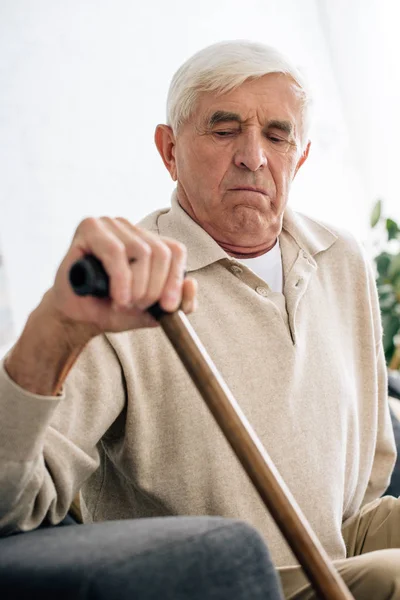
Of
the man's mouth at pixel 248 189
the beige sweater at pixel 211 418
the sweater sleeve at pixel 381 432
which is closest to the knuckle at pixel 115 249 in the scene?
the beige sweater at pixel 211 418

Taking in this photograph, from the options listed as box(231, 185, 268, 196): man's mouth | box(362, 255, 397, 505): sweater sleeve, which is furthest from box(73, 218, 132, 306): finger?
box(362, 255, 397, 505): sweater sleeve

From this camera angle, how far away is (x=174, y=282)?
750mm

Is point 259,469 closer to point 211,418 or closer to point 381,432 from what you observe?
point 211,418

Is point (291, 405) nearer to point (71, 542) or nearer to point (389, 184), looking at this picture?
point (71, 542)

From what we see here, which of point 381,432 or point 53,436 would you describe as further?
point 381,432

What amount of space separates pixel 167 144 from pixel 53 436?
2.27 feet

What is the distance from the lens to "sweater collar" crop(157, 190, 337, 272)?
4.03 ft

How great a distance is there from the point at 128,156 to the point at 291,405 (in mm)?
1887

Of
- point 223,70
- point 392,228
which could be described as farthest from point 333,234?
point 392,228

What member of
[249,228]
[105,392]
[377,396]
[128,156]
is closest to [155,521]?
[105,392]

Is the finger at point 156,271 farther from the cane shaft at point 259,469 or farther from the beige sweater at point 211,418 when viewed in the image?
the beige sweater at point 211,418

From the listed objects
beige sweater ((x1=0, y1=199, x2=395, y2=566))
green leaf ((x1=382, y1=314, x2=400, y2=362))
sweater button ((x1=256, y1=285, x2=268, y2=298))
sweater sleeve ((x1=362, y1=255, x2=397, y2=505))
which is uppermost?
sweater button ((x1=256, y1=285, x2=268, y2=298))

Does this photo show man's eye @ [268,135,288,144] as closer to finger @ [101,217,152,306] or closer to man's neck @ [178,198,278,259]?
man's neck @ [178,198,278,259]

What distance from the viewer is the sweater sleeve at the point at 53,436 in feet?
2.65
